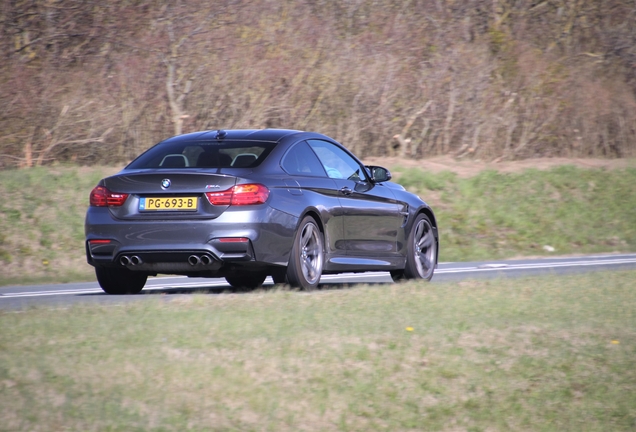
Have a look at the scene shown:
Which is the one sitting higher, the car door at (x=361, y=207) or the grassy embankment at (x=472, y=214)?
the car door at (x=361, y=207)

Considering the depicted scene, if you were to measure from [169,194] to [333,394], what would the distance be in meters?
3.52

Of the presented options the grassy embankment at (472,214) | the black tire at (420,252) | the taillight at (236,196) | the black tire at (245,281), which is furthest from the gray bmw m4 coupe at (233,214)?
the grassy embankment at (472,214)

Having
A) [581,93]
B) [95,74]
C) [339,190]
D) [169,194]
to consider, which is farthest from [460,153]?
[169,194]

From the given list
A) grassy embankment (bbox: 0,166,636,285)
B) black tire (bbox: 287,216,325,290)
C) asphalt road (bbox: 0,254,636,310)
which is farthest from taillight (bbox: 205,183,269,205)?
grassy embankment (bbox: 0,166,636,285)

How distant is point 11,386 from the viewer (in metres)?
5.48

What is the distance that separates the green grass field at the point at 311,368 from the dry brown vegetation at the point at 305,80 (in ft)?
41.3

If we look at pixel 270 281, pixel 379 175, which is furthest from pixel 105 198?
pixel 270 281

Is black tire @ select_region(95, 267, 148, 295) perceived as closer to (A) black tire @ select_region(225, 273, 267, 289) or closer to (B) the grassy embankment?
(A) black tire @ select_region(225, 273, 267, 289)

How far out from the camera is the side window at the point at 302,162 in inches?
376

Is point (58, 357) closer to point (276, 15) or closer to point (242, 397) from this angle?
point (242, 397)

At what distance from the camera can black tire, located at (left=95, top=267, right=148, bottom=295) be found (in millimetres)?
9812

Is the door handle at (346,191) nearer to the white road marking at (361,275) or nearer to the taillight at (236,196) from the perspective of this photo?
the taillight at (236,196)

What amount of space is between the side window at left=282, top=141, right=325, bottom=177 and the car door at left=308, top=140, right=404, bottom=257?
0.44 ft

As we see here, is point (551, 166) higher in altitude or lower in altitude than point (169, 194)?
lower
